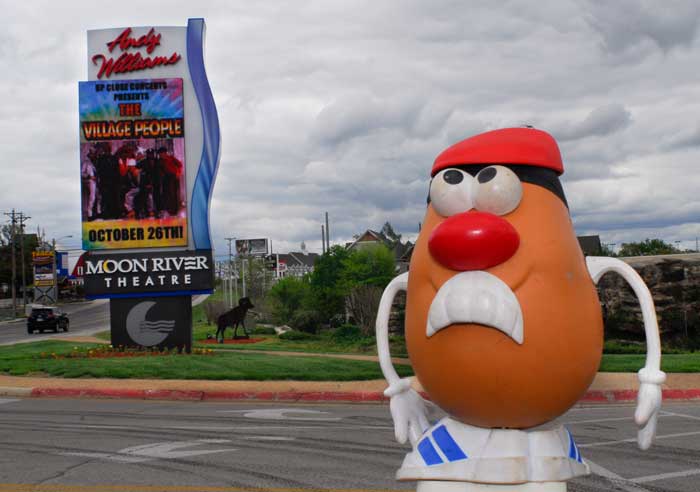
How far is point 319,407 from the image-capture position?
1224cm

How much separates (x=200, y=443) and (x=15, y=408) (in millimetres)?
5085

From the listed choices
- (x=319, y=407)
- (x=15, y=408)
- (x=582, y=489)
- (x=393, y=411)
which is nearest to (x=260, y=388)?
(x=319, y=407)

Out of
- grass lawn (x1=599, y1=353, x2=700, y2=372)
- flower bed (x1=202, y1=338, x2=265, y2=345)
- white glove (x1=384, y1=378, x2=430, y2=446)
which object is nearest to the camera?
white glove (x1=384, y1=378, x2=430, y2=446)

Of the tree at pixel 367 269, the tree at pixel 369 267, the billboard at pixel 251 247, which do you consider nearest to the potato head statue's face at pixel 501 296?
the tree at pixel 367 269

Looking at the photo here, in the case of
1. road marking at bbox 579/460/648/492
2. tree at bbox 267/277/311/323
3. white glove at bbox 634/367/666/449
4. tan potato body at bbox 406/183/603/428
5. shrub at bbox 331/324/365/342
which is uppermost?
tan potato body at bbox 406/183/603/428

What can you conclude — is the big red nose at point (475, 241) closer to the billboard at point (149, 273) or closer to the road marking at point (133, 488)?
the road marking at point (133, 488)

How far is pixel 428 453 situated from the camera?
144 inches

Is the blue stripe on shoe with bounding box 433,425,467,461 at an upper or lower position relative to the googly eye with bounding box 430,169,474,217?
lower

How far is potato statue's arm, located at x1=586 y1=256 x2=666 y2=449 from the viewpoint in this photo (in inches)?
137

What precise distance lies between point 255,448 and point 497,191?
18.6ft

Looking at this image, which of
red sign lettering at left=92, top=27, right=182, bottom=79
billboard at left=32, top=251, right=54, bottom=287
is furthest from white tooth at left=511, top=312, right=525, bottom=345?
billboard at left=32, top=251, right=54, bottom=287

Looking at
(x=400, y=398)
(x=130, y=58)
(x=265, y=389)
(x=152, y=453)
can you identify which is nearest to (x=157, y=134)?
(x=130, y=58)

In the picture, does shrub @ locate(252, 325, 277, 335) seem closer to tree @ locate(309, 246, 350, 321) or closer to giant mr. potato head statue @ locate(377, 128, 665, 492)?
tree @ locate(309, 246, 350, 321)

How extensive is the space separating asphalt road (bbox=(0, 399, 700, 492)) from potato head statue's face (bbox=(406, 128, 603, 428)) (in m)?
3.38
